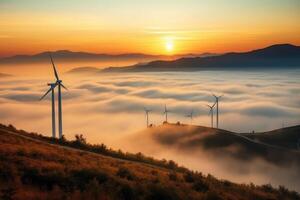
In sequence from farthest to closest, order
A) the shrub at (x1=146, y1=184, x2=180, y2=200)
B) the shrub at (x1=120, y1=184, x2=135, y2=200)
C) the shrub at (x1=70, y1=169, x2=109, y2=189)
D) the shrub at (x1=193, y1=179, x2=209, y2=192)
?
the shrub at (x1=193, y1=179, x2=209, y2=192) < the shrub at (x1=70, y1=169, x2=109, y2=189) < the shrub at (x1=146, y1=184, x2=180, y2=200) < the shrub at (x1=120, y1=184, x2=135, y2=200)

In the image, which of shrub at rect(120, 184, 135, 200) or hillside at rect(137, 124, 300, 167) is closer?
shrub at rect(120, 184, 135, 200)

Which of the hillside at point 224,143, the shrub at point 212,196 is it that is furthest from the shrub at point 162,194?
the hillside at point 224,143

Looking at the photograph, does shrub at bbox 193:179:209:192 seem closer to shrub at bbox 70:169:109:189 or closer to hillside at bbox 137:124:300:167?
shrub at bbox 70:169:109:189

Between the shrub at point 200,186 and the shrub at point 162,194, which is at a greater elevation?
the shrub at point 162,194

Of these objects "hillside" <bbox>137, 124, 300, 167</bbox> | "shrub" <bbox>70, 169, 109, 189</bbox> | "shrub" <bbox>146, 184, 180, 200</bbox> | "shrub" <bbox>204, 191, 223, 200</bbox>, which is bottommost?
"hillside" <bbox>137, 124, 300, 167</bbox>

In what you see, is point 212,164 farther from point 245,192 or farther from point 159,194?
point 159,194

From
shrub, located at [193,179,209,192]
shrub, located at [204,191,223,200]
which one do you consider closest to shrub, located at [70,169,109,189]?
shrub, located at [204,191,223,200]

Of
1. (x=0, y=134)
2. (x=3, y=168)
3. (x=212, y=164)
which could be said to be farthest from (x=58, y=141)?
(x=212, y=164)

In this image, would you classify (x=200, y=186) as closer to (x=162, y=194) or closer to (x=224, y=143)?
(x=162, y=194)

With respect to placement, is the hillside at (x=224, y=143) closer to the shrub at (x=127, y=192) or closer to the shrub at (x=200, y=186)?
the shrub at (x=200, y=186)

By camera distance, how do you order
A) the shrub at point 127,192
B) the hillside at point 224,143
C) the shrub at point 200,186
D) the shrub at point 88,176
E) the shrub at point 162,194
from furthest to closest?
the hillside at point 224,143
the shrub at point 200,186
the shrub at point 88,176
the shrub at point 162,194
the shrub at point 127,192

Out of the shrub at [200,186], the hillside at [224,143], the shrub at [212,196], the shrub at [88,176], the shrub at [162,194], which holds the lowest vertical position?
the hillside at [224,143]
